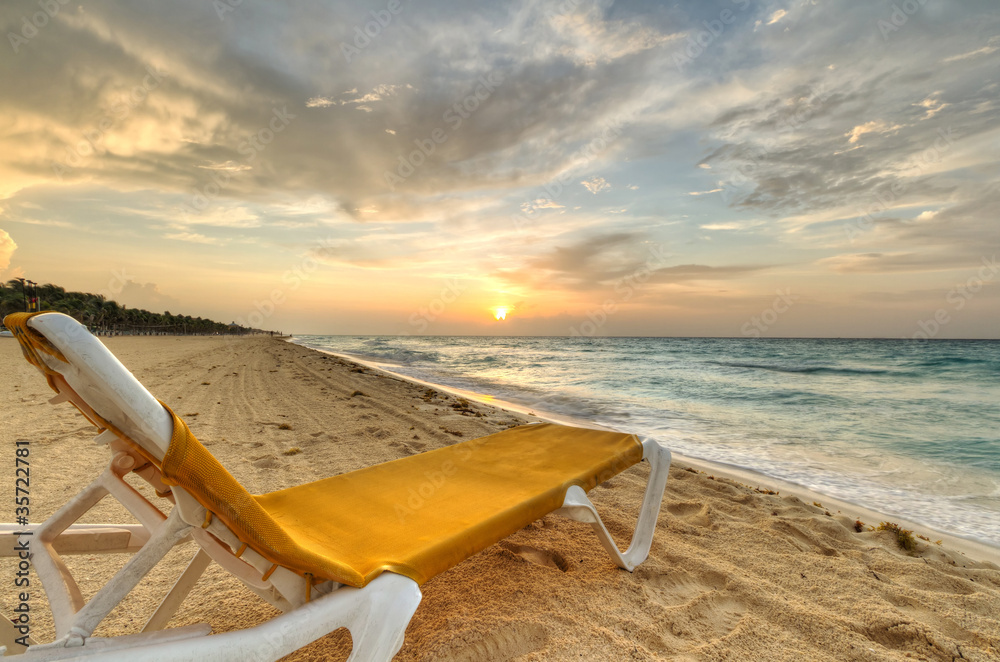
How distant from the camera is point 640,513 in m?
2.68

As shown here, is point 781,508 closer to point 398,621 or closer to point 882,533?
point 882,533

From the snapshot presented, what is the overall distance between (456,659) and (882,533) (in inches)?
138

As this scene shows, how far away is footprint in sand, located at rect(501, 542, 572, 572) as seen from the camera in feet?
8.43

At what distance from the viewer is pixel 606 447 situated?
2.89 meters

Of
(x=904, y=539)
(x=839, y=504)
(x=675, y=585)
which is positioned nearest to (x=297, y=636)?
(x=675, y=585)

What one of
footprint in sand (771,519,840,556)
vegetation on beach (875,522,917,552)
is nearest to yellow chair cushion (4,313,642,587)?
footprint in sand (771,519,840,556)

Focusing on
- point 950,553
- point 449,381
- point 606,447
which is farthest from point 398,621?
point 449,381

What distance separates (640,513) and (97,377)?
271cm

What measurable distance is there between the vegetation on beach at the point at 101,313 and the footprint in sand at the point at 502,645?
207ft

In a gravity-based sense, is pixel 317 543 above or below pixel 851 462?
above

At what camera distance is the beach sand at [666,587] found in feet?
6.29

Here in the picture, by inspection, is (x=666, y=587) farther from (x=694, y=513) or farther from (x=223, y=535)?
(x=223, y=535)

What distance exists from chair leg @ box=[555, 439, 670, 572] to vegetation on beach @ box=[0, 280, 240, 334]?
207 feet

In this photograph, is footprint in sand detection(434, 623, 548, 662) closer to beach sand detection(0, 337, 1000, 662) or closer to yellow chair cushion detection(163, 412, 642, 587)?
beach sand detection(0, 337, 1000, 662)
